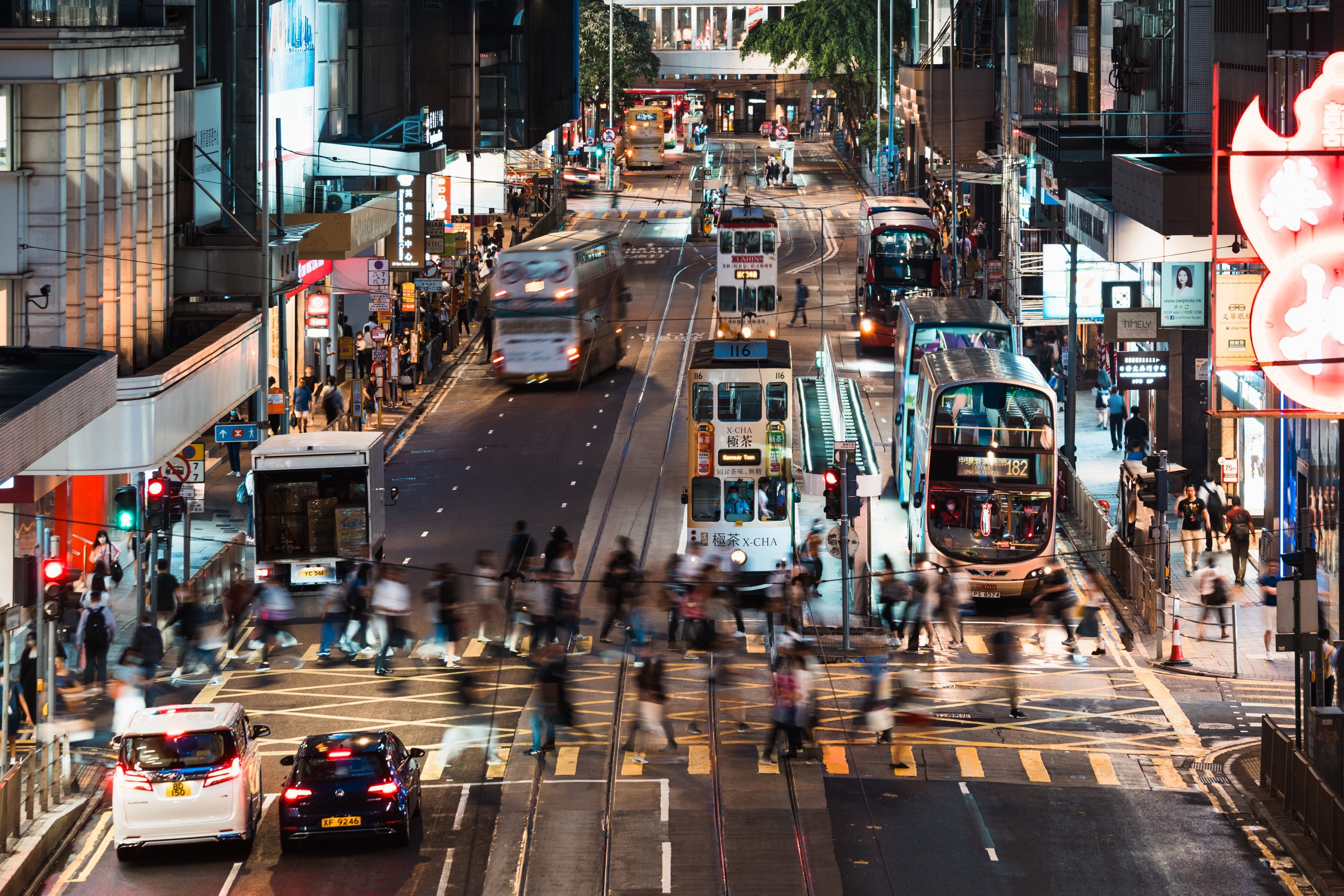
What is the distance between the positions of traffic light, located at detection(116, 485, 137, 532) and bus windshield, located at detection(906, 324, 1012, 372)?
16.7 meters

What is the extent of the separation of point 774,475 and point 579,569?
4164 millimetres

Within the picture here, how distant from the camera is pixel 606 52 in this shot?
400 feet

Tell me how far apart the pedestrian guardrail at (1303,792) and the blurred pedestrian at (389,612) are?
40.7ft

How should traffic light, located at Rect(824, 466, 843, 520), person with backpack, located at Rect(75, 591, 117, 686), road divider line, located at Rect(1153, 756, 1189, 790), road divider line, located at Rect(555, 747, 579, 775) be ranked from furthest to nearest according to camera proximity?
traffic light, located at Rect(824, 466, 843, 520), person with backpack, located at Rect(75, 591, 117, 686), road divider line, located at Rect(555, 747, 579, 775), road divider line, located at Rect(1153, 756, 1189, 790)

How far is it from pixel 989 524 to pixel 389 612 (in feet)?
34.3

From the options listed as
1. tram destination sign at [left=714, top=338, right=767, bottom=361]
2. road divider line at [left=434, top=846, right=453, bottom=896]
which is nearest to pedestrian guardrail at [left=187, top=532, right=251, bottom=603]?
tram destination sign at [left=714, top=338, right=767, bottom=361]

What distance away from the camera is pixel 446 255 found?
206 ft

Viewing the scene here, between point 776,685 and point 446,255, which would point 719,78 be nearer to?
point 446,255

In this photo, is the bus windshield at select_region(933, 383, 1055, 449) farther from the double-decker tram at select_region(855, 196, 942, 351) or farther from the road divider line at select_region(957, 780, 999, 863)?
the double-decker tram at select_region(855, 196, 942, 351)

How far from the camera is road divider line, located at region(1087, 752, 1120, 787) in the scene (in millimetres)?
23703

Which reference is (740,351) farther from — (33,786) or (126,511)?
(33,786)

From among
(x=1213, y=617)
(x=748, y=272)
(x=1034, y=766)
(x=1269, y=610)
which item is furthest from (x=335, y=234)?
(x=1034, y=766)

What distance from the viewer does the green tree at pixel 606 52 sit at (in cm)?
12038

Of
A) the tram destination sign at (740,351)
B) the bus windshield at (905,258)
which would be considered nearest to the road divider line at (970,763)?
the tram destination sign at (740,351)
